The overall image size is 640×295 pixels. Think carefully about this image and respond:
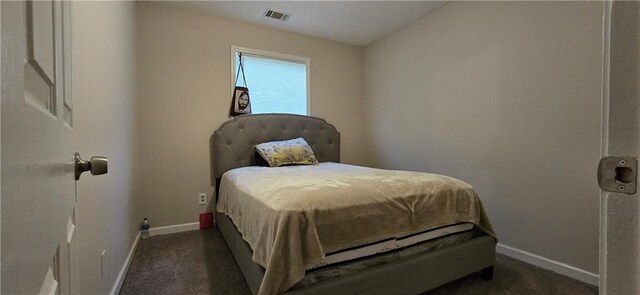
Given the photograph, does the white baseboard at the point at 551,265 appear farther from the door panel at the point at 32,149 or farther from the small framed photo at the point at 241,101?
the small framed photo at the point at 241,101

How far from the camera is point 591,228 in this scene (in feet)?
5.55

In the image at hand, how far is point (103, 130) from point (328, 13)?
236 centimetres

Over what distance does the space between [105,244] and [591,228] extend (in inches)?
115

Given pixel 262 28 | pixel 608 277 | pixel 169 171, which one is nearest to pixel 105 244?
pixel 169 171

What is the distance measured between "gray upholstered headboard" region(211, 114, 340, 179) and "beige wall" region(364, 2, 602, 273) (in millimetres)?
1069

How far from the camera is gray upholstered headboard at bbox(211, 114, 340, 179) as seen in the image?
2.82 m

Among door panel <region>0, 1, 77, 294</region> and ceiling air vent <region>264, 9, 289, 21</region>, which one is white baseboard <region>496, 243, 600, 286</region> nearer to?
door panel <region>0, 1, 77, 294</region>

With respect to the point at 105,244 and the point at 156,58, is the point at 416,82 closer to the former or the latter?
the point at 156,58

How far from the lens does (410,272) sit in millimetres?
1394

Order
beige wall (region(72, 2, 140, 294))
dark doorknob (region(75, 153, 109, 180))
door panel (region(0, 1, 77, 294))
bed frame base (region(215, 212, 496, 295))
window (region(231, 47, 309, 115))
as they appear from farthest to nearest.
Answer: window (region(231, 47, 309, 115))
bed frame base (region(215, 212, 496, 295))
beige wall (region(72, 2, 140, 294))
dark doorknob (region(75, 153, 109, 180))
door panel (region(0, 1, 77, 294))

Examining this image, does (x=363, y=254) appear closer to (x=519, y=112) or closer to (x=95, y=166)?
(x=95, y=166)

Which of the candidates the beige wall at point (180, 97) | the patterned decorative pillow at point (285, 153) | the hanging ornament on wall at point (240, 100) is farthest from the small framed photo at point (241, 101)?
the patterned decorative pillow at point (285, 153)

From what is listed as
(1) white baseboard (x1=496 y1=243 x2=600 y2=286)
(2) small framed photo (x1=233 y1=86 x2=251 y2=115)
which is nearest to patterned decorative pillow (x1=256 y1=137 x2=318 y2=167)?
(2) small framed photo (x1=233 y1=86 x2=251 y2=115)

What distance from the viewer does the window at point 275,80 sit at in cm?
309
